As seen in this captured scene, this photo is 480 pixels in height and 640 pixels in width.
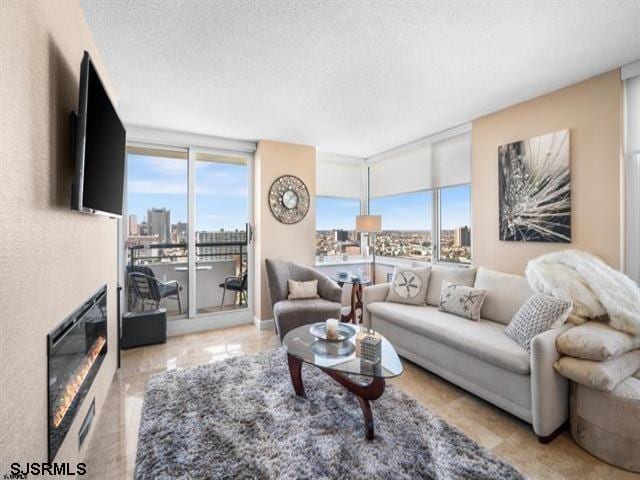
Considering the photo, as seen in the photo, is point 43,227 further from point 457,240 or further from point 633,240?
point 457,240

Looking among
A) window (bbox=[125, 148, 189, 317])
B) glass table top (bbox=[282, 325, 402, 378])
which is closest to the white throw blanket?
glass table top (bbox=[282, 325, 402, 378])

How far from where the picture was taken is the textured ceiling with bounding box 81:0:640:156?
168 cm

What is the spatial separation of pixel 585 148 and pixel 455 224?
1.54 m

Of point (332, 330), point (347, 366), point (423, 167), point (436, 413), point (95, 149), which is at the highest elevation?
point (423, 167)

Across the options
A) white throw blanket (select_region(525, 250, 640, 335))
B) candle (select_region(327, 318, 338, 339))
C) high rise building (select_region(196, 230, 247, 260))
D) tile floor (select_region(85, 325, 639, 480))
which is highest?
high rise building (select_region(196, 230, 247, 260))

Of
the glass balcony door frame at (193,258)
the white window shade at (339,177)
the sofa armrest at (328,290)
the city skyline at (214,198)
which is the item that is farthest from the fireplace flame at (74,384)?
the white window shade at (339,177)

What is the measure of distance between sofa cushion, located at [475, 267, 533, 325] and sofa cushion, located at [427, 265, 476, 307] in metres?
0.15

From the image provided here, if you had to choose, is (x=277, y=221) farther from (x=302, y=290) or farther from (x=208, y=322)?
(x=208, y=322)

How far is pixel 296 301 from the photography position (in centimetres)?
354

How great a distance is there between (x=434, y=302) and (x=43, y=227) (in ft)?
10.5

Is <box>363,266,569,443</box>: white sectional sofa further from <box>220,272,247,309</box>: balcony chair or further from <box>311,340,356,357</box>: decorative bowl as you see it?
<box>220,272,247,309</box>: balcony chair

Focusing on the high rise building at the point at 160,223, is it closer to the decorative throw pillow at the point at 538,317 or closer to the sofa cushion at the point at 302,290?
the sofa cushion at the point at 302,290

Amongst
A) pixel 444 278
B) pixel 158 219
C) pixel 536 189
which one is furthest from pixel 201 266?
pixel 536 189

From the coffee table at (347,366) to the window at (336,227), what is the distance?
259cm
